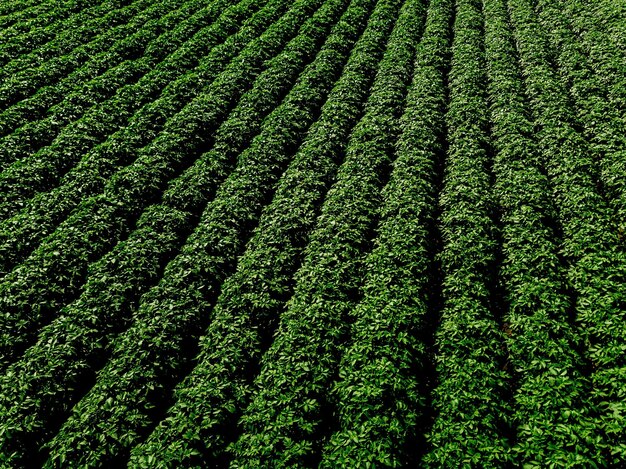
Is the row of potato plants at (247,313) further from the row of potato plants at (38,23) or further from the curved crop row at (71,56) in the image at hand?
the row of potato plants at (38,23)


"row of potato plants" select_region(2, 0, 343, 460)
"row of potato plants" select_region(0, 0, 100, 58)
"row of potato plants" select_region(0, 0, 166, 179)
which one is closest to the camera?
"row of potato plants" select_region(2, 0, 343, 460)

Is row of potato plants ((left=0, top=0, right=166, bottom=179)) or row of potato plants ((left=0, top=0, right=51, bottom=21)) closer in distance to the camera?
row of potato plants ((left=0, top=0, right=166, bottom=179))

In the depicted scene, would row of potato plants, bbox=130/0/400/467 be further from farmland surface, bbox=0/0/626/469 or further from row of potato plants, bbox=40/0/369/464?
row of potato plants, bbox=40/0/369/464

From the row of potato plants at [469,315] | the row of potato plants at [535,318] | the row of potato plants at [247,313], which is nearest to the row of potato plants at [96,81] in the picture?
the row of potato plants at [247,313]

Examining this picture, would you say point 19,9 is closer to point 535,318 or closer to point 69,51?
point 69,51

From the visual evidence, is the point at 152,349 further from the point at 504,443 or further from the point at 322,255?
the point at 504,443

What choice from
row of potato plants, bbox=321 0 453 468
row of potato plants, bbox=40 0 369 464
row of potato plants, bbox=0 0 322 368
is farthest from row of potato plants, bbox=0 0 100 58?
row of potato plants, bbox=321 0 453 468
